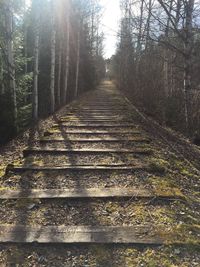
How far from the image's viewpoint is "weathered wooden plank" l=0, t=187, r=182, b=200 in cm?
455

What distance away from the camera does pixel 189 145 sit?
831 cm

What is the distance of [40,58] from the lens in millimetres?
25844

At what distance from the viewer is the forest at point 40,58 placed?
1140 centimetres

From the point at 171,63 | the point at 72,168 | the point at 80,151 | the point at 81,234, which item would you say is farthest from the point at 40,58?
the point at 81,234

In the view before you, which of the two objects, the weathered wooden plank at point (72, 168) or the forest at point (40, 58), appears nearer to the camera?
the weathered wooden plank at point (72, 168)

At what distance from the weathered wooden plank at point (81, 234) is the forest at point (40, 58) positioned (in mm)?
6697

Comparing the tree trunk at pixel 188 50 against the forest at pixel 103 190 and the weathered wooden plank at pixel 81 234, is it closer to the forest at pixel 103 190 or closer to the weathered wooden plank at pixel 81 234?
the forest at pixel 103 190

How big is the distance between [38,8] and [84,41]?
20259 mm

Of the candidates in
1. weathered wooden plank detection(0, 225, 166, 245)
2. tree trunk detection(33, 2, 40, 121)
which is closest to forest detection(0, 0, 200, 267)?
weathered wooden plank detection(0, 225, 166, 245)

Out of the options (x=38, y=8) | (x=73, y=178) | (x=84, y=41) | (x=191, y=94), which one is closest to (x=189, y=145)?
(x=191, y=94)

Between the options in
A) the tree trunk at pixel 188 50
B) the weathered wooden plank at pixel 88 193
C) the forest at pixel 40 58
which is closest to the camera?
the weathered wooden plank at pixel 88 193

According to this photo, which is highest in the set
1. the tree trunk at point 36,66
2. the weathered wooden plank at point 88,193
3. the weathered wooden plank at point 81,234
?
the tree trunk at point 36,66

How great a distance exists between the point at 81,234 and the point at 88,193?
1.16 metres

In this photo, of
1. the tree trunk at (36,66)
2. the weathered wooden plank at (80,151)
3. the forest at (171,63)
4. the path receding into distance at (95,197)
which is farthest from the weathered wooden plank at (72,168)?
the tree trunk at (36,66)
